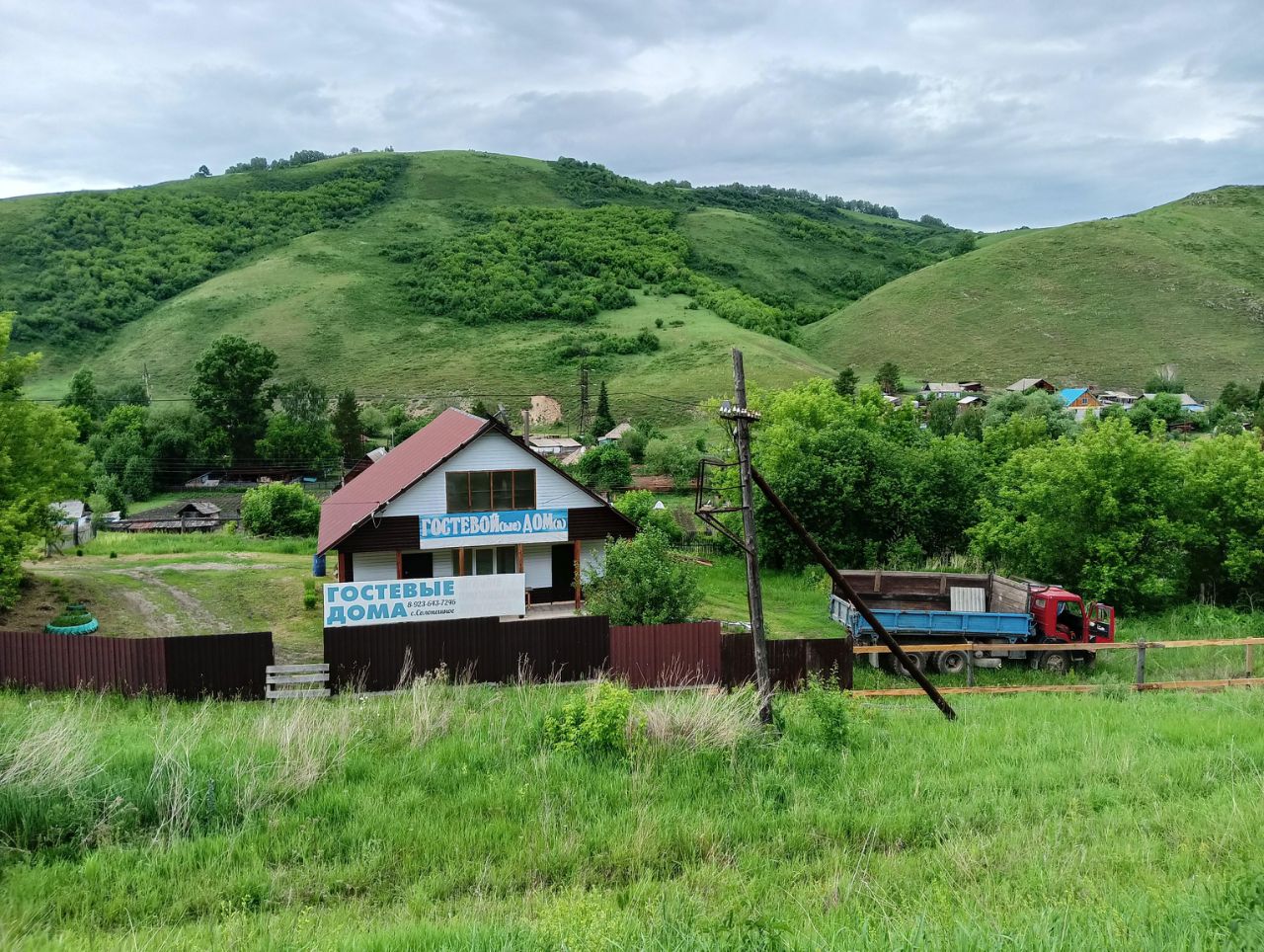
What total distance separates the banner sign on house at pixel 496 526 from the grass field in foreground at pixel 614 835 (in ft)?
51.8

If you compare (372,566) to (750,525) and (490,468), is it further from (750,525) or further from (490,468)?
(750,525)

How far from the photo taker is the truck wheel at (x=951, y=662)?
72.0ft

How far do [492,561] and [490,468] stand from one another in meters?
3.29

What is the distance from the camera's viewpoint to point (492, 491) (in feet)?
94.0

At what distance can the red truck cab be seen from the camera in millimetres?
22469

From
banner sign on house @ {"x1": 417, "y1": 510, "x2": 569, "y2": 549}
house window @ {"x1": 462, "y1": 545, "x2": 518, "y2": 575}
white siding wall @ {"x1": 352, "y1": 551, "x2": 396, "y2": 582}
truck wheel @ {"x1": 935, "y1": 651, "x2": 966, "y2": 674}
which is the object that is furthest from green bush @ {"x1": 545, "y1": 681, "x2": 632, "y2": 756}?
white siding wall @ {"x1": 352, "y1": 551, "x2": 396, "y2": 582}

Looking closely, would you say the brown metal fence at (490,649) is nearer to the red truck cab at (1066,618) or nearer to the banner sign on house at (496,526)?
the banner sign on house at (496,526)

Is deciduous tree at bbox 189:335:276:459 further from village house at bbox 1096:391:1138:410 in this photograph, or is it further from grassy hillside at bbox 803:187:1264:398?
village house at bbox 1096:391:1138:410

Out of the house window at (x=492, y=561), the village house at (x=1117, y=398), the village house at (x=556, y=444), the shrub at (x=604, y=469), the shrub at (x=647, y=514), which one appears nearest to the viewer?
the house window at (x=492, y=561)

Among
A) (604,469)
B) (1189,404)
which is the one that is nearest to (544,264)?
(604,469)

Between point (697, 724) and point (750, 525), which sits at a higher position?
point (750, 525)

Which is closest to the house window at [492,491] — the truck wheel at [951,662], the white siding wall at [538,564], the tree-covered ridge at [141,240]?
the white siding wall at [538,564]

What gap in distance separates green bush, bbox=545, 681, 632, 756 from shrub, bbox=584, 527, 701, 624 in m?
12.2

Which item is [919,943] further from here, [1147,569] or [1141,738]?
[1147,569]
